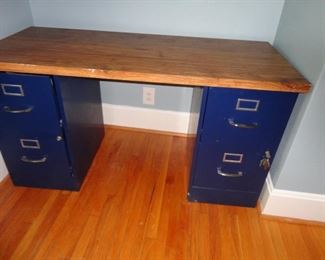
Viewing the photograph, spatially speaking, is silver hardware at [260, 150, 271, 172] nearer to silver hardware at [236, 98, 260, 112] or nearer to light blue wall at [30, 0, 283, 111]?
silver hardware at [236, 98, 260, 112]

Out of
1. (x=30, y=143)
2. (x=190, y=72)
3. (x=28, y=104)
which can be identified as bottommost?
(x=30, y=143)

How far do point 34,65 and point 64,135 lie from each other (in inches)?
13.6

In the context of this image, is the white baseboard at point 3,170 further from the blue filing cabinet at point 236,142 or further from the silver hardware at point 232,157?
the silver hardware at point 232,157

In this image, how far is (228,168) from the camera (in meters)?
1.17

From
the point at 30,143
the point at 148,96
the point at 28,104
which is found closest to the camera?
the point at 28,104

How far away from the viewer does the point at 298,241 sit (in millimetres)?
Result: 1156

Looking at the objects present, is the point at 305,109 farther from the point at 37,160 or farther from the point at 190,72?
the point at 37,160

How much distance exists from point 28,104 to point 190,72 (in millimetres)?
700

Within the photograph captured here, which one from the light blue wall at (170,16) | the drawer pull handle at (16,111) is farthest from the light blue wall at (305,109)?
the drawer pull handle at (16,111)

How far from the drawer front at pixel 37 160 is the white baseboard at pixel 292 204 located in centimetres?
101

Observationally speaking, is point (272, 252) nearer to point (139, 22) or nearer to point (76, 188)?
point (76, 188)

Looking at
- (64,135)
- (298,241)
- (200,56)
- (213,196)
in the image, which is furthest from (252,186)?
(64,135)

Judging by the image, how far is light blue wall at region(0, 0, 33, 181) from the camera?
1204 mm

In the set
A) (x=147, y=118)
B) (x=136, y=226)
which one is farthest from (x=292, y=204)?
(x=147, y=118)
